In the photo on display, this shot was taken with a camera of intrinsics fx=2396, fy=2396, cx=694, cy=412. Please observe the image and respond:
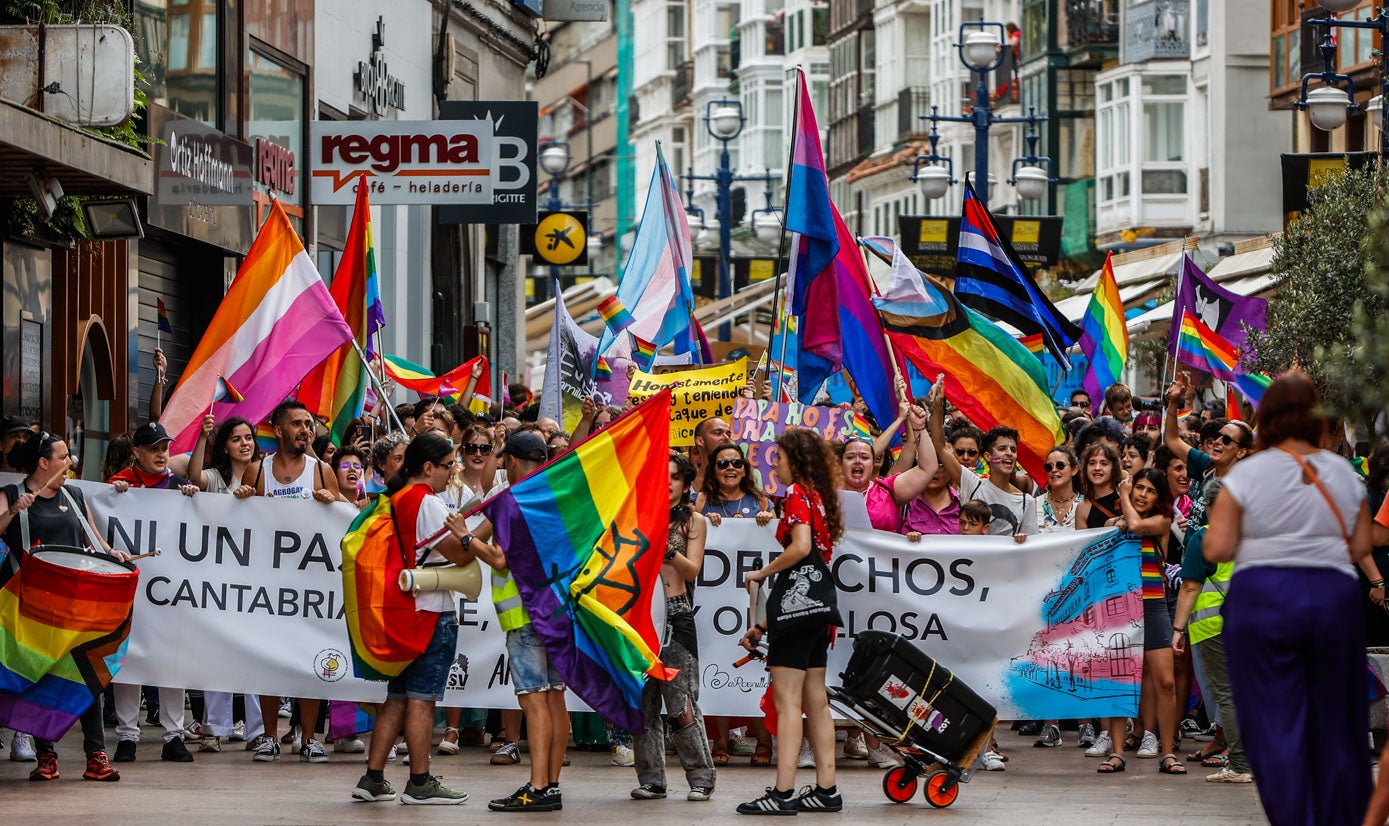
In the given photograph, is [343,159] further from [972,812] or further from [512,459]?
[972,812]

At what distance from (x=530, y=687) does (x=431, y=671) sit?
1.52 feet

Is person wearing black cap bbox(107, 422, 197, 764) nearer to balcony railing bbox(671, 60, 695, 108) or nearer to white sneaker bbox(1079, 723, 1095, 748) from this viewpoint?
white sneaker bbox(1079, 723, 1095, 748)

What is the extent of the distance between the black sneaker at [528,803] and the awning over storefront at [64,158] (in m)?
5.09

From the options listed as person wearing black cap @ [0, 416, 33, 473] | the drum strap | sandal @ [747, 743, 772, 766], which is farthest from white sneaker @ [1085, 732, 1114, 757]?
person wearing black cap @ [0, 416, 33, 473]

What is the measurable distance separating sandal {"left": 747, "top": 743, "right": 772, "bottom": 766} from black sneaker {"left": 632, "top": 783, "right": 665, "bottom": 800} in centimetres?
161

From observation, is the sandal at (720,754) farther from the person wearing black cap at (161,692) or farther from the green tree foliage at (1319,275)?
the green tree foliage at (1319,275)

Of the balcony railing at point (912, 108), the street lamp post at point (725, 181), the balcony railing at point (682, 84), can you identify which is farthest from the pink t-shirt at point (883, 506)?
the balcony railing at point (682, 84)

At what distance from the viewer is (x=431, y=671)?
35.3ft

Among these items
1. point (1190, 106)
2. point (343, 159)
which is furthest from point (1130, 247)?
point (343, 159)

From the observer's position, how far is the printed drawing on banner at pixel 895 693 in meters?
11.2

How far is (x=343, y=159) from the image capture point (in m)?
20.7

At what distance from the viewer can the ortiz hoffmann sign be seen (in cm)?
2053

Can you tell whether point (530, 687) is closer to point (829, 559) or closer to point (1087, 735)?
point (829, 559)

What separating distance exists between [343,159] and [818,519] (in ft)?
35.6
